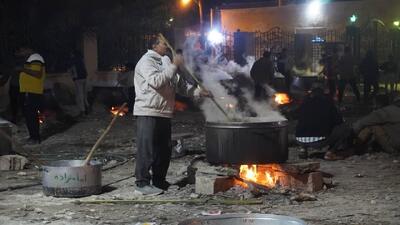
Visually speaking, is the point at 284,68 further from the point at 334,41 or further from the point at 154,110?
the point at 154,110

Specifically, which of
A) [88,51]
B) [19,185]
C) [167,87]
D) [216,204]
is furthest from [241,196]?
[88,51]

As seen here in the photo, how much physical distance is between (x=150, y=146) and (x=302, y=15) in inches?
1324

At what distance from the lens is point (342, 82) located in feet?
69.3

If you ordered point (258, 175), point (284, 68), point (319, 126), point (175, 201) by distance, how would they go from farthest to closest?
point (284, 68) → point (319, 126) → point (258, 175) → point (175, 201)

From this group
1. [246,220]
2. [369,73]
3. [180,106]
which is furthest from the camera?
[369,73]

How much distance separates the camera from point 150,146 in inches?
312

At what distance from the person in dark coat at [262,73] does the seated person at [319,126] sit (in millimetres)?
8733

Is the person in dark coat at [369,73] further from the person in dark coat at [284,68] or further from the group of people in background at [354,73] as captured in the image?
the person in dark coat at [284,68]

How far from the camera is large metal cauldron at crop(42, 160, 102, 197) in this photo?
7.73m

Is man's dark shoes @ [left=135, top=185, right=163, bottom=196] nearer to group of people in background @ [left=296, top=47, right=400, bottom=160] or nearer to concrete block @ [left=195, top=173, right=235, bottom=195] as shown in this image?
concrete block @ [left=195, top=173, right=235, bottom=195]

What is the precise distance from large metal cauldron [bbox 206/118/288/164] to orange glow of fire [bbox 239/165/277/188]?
11.8 inches

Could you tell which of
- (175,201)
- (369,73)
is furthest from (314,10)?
(175,201)

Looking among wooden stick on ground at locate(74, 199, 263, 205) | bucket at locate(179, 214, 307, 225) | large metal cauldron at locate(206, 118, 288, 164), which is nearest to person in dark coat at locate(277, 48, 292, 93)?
large metal cauldron at locate(206, 118, 288, 164)

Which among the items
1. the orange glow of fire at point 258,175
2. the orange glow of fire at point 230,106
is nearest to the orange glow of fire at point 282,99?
the orange glow of fire at point 230,106
